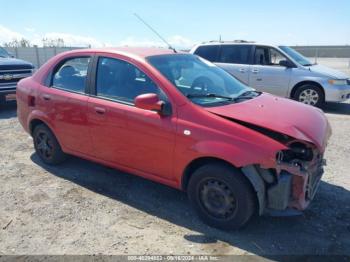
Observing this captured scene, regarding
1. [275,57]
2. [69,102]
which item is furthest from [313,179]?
[275,57]

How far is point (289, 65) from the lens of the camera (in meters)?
9.24

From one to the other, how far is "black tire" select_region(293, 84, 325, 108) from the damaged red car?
5.22 meters

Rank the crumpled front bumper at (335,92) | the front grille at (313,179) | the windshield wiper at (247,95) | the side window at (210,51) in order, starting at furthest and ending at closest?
the side window at (210,51) < the crumpled front bumper at (335,92) < the windshield wiper at (247,95) < the front grille at (313,179)

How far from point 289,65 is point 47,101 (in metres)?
6.56

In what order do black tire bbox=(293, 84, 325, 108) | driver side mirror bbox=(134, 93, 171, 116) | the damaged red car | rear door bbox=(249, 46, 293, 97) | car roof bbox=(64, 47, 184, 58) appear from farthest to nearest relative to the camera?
1. rear door bbox=(249, 46, 293, 97)
2. black tire bbox=(293, 84, 325, 108)
3. car roof bbox=(64, 47, 184, 58)
4. driver side mirror bbox=(134, 93, 171, 116)
5. the damaged red car

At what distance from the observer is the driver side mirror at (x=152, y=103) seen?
11.8 ft

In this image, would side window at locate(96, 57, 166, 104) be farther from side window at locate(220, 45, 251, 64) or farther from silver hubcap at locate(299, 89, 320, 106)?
silver hubcap at locate(299, 89, 320, 106)

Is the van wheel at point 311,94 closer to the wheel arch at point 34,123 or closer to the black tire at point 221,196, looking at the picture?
the black tire at point 221,196

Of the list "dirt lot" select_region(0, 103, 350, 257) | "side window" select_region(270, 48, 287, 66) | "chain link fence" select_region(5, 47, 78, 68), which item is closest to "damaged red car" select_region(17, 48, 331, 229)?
"dirt lot" select_region(0, 103, 350, 257)

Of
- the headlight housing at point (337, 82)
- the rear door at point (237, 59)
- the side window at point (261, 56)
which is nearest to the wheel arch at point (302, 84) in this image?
the headlight housing at point (337, 82)

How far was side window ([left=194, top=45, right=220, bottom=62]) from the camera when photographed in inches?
397

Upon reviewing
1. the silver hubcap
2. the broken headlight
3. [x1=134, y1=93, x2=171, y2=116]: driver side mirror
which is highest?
[x1=134, y1=93, x2=171, y2=116]: driver side mirror

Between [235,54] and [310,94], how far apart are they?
227cm

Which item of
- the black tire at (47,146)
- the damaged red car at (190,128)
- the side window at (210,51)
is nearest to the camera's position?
the damaged red car at (190,128)
